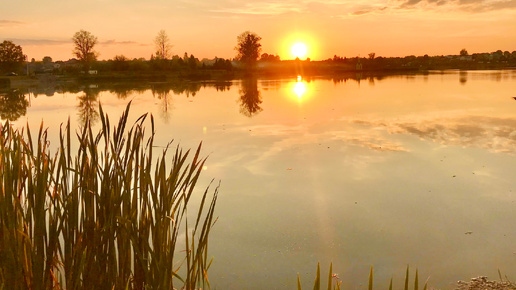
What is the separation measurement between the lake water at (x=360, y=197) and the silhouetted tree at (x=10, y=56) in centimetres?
4974

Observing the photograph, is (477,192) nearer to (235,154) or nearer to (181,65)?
(235,154)

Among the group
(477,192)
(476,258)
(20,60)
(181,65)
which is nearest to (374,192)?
(477,192)

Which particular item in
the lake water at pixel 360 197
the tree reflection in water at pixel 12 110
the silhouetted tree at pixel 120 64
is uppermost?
the silhouetted tree at pixel 120 64

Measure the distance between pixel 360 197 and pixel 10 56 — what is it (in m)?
63.0

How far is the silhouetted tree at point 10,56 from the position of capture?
192 ft

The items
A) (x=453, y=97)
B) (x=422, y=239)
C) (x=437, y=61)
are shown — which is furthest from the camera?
(x=437, y=61)

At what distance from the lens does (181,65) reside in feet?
201

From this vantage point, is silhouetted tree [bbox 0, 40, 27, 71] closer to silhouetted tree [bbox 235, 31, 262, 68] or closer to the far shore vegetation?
the far shore vegetation

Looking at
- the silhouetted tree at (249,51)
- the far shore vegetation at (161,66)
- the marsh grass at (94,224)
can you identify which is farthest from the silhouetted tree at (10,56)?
the marsh grass at (94,224)

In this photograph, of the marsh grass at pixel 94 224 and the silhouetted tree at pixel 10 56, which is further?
the silhouetted tree at pixel 10 56

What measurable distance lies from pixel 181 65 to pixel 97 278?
60137 mm

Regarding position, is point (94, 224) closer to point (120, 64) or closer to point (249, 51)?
point (120, 64)

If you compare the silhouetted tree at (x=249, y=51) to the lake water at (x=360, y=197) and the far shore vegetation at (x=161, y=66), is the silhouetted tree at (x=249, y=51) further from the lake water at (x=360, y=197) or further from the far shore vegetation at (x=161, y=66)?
the lake water at (x=360, y=197)

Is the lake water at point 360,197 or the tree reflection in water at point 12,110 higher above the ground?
the tree reflection in water at point 12,110
